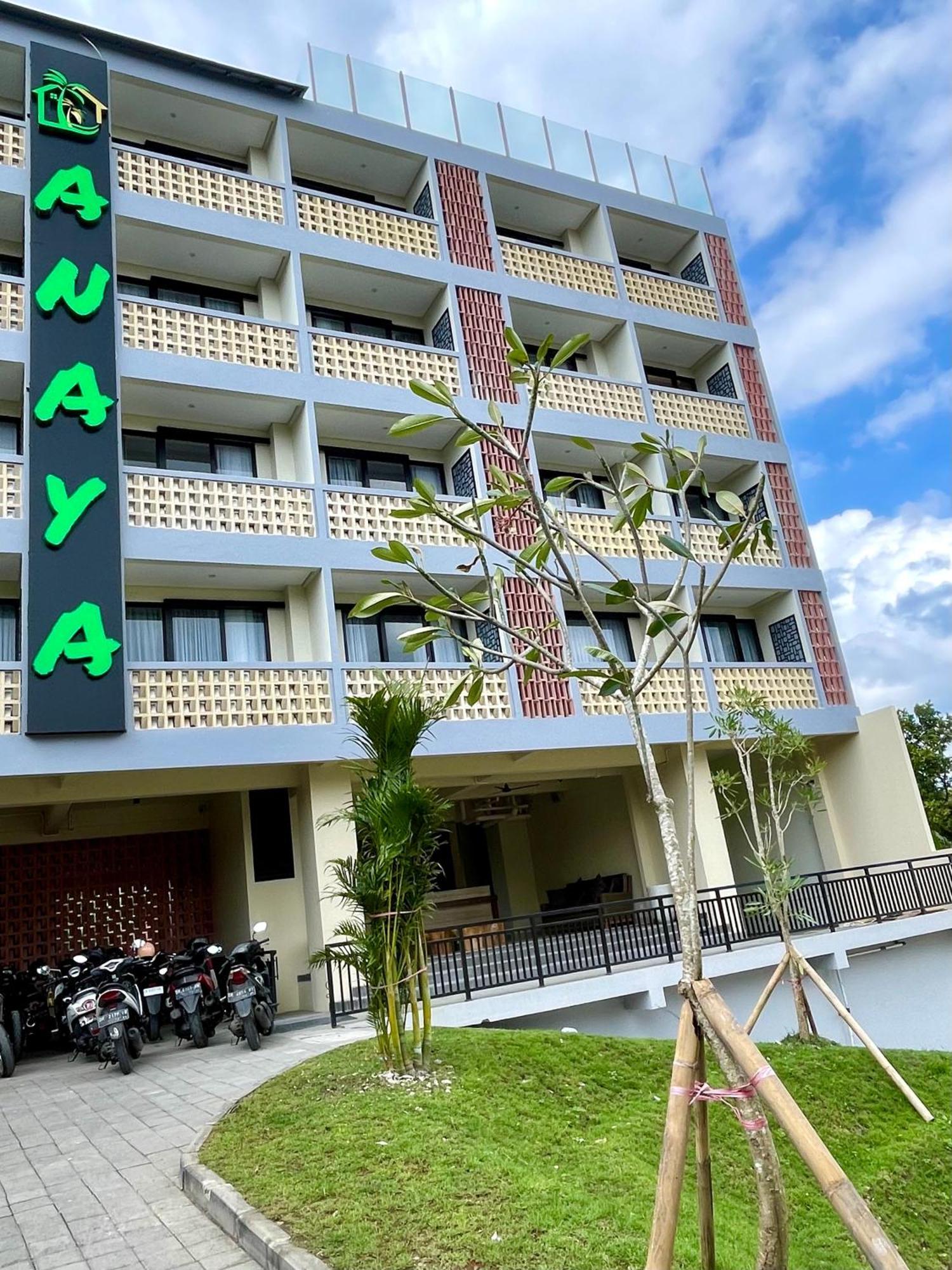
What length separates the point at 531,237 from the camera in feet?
66.3

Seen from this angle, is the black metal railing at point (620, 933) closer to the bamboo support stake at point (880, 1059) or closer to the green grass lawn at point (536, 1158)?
the bamboo support stake at point (880, 1059)

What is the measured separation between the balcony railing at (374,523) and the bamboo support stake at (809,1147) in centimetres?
1114

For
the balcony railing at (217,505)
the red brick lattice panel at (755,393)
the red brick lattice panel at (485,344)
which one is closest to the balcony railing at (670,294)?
the red brick lattice panel at (755,393)

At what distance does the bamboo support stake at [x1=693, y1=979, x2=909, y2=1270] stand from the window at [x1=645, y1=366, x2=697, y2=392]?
722 inches

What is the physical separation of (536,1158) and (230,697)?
8321 mm

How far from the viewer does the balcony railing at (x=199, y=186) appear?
1463cm

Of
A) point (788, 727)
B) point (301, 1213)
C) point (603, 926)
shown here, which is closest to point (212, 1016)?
point (603, 926)

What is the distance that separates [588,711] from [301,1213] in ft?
36.1

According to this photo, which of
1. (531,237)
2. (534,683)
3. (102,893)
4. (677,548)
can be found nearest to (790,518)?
(534,683)

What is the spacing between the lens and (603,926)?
39.0 ft

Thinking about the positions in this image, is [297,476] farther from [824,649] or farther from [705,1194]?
[705,1194]

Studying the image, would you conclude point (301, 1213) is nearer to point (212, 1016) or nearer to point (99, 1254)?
point (99, 1254)

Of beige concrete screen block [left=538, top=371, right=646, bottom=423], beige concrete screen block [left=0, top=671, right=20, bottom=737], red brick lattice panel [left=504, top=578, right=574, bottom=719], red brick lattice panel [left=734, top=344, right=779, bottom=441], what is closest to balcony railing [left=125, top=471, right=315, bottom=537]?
beige concrete screen block [left=0, top=671, right=20, bottom=737]

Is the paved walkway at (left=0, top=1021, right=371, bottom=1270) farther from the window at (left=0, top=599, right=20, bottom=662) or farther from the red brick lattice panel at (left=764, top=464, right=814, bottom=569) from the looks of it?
the red brick lattice panel at (left=764, top=464, right=814, bottom=569)
